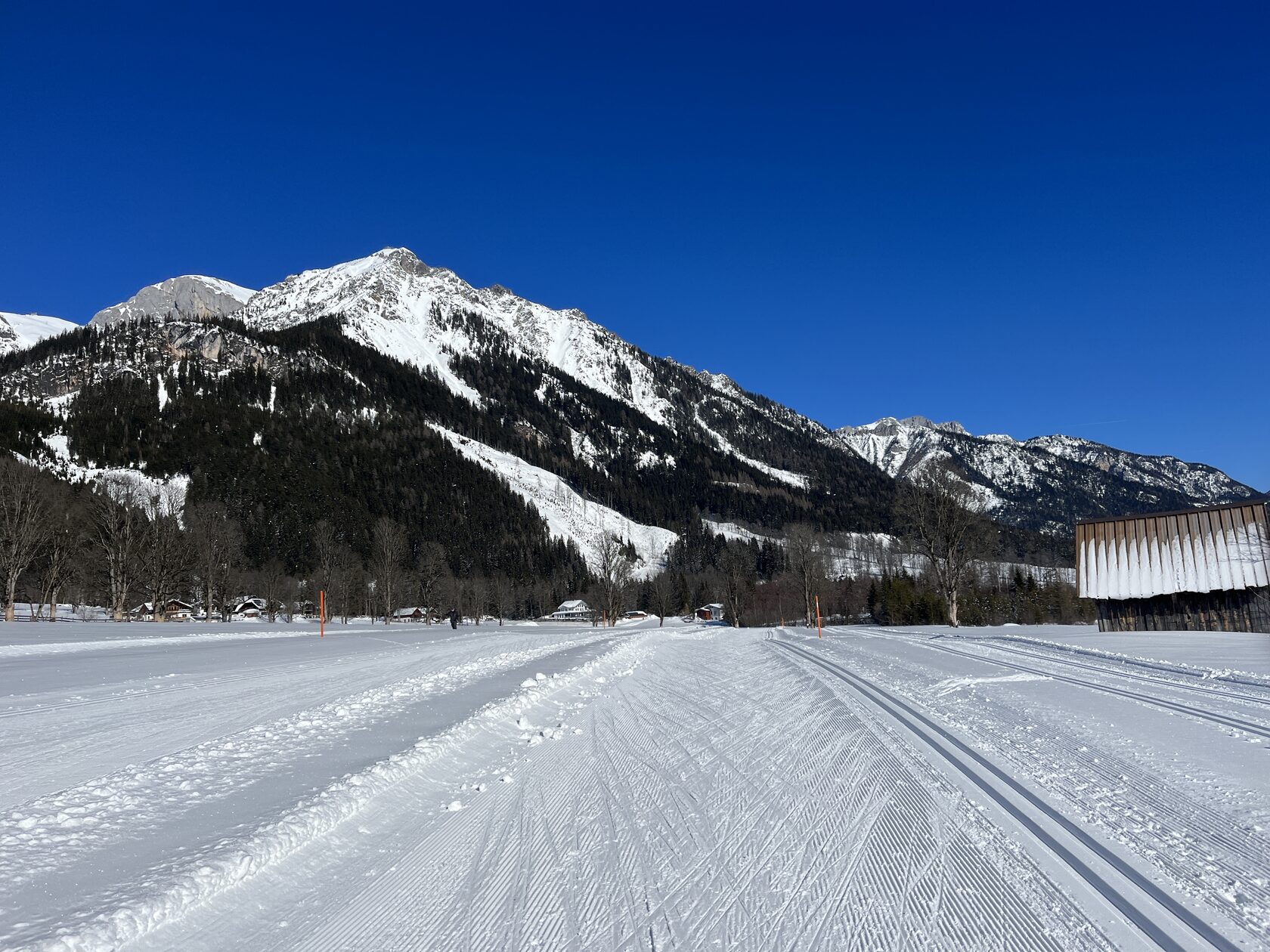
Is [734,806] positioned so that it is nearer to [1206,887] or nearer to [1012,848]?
[1012,848]

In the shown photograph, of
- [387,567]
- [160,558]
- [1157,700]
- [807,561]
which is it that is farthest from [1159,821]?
[387,567]

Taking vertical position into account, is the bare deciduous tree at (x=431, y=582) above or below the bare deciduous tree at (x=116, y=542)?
below

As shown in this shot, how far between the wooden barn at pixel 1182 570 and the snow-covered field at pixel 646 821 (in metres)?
21.0

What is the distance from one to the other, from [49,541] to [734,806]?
71.6m

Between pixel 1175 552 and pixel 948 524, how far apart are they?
15.6 meters

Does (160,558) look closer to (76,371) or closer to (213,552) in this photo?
(213,552)

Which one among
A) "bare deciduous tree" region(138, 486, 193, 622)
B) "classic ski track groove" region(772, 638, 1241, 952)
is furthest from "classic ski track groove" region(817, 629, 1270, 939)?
"bare deciduous tree" region(138, 486, 193, 622)

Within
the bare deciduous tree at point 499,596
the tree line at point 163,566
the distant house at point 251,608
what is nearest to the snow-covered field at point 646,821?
the tree line at point 163,566

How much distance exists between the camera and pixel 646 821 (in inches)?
206

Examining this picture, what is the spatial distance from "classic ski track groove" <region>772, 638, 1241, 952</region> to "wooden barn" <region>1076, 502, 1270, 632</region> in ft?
90.3

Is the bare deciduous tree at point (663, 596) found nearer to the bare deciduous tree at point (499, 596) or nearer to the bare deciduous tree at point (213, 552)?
the bare deciduous tree at point (499, 596)

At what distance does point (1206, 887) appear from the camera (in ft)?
12.3

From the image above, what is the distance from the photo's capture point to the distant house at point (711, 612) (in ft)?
450

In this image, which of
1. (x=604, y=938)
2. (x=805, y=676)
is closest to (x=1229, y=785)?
(x=604, y=938)
